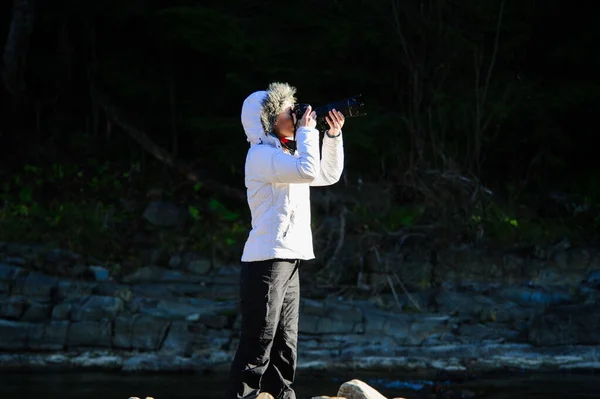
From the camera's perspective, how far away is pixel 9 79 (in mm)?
15633

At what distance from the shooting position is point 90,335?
33.4ft

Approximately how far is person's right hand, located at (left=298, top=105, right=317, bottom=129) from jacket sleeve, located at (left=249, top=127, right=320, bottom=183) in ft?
0.09

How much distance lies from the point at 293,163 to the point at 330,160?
348 millimetres

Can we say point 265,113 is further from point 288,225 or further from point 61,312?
point 61,312

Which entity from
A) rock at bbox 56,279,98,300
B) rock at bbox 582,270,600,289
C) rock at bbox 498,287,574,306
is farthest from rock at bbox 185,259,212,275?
rock at bbox 582,270,600,289

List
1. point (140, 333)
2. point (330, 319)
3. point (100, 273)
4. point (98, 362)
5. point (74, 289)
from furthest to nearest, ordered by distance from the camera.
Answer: point (100, 273) < point (74, 289) < point (330, 319) < point (140, 333) < point (98, 362)

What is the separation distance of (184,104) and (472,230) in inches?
205

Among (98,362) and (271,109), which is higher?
(271,109)

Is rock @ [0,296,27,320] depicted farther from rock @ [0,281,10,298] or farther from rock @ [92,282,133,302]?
rock @ [92,282,133,302]

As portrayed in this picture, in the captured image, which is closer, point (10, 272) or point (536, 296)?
point (536, 296)

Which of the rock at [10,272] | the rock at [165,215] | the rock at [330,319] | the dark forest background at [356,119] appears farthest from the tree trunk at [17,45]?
the rock at [330,319]

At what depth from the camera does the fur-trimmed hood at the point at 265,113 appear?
503cm

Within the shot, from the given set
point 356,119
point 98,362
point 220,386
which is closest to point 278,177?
point 220,386

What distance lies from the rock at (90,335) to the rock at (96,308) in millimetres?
140
